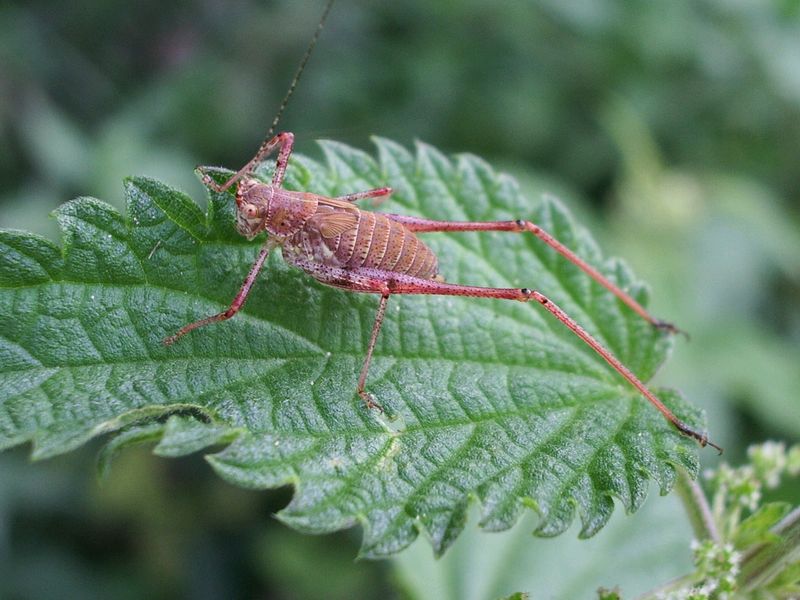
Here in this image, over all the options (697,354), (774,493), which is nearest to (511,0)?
(697,354)

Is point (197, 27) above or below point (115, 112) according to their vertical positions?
above

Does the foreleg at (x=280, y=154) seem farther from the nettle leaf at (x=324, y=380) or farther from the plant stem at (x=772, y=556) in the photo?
the plant stem at (x=772, y=556)

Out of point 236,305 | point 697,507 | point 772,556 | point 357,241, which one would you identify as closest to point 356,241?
point 357,241

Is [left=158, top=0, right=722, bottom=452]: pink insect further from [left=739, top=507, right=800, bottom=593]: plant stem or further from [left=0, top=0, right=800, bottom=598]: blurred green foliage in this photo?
[left=0, top=0, right=800, bottom=598]: blurred green foliage

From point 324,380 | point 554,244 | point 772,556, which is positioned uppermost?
point 554,244

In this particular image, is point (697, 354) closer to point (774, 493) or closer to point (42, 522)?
point (774, 493)

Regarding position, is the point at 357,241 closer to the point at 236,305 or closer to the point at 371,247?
the point at 371,247

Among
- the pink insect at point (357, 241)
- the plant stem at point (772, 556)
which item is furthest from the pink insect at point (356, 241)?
the plant stem at point (772, 556)

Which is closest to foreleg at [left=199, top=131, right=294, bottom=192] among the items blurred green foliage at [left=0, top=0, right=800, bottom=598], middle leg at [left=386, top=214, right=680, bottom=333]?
middle leg at [left=386, top=214, right=680, bottom=333]
